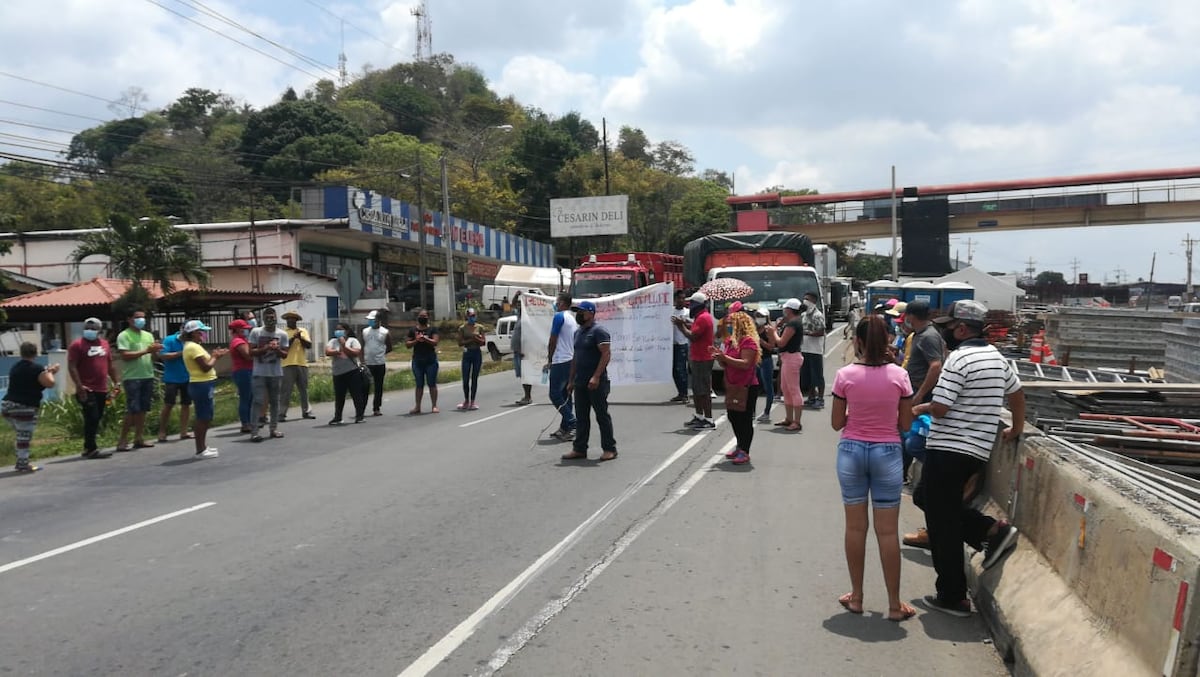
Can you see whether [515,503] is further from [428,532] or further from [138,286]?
[138,286]

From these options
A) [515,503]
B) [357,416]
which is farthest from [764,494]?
[357,416]

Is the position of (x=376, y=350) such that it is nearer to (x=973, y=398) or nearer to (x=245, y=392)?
(x=245, y=392)

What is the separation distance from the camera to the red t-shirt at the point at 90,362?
457 inches

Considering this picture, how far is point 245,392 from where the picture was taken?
1363cm

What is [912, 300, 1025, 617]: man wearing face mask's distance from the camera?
5180 millimetres

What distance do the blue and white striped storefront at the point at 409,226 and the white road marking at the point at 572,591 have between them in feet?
102

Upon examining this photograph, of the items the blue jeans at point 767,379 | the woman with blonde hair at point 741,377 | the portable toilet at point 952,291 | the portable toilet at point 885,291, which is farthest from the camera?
the portable toilet at point 885,291

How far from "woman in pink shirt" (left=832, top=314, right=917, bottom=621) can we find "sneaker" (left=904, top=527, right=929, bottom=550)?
1531mm

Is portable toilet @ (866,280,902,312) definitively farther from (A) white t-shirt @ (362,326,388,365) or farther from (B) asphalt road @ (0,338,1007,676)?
(B) asphalt road @ (0,338,1007,676)

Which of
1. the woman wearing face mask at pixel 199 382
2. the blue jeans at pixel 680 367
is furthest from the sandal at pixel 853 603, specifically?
the blue jeans at pixel 680 367

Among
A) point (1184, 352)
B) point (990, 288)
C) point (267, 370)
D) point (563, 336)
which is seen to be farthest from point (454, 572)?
point (990, 288)

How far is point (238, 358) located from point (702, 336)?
6.86 meters

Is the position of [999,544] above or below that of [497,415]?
above

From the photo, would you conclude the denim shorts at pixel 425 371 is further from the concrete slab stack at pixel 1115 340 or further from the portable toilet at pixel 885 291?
the portable toilet at pixel 885 291
